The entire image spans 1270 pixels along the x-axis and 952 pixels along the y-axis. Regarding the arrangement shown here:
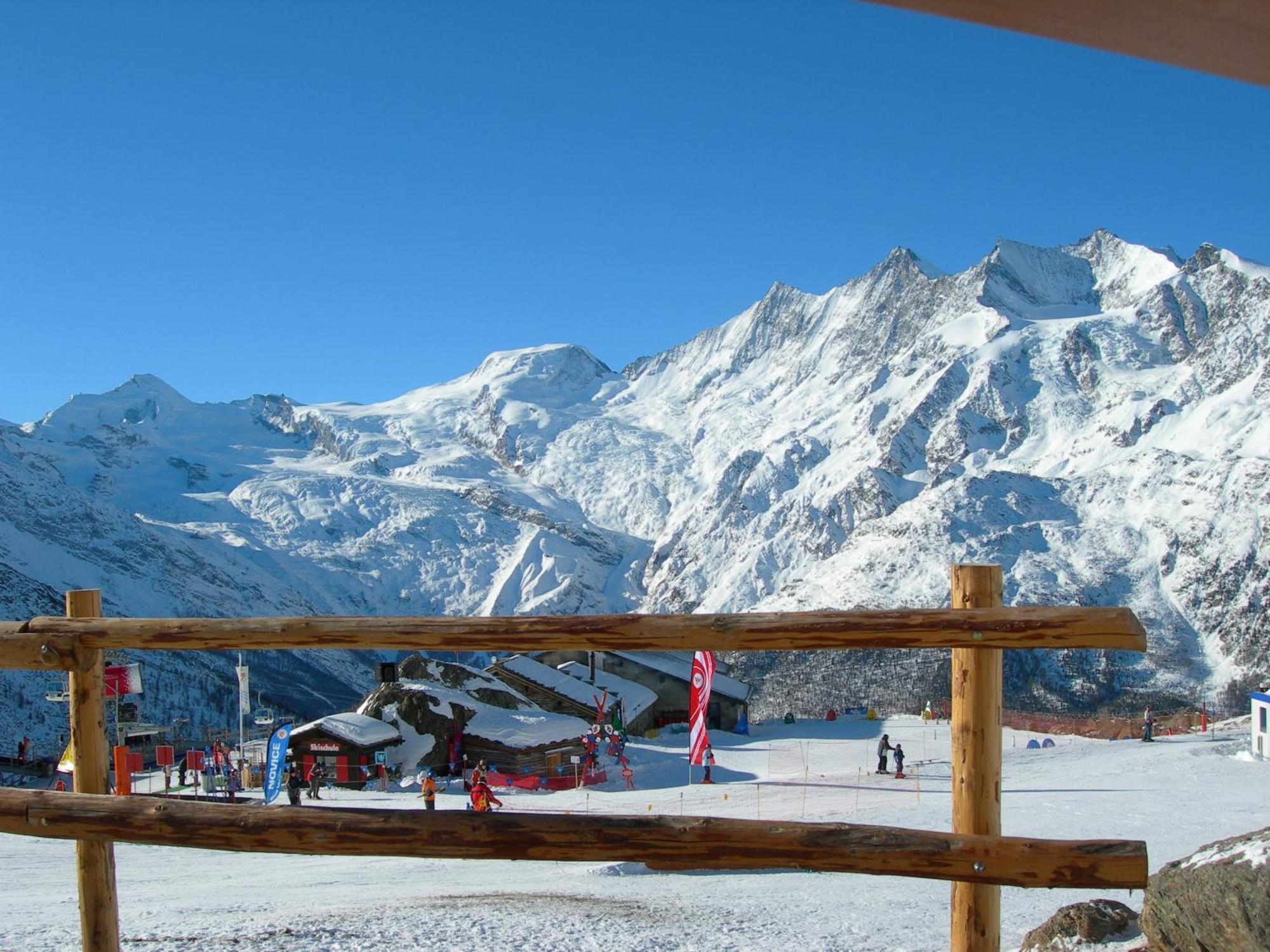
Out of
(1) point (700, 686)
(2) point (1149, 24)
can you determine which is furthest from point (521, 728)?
(2) point (1149, 24)

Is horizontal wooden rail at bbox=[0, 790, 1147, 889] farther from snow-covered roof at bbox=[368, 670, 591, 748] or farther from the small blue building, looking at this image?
snow-covered roof at bbox=[368, 670, 591, 748]

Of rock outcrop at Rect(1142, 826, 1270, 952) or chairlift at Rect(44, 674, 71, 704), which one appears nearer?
rock outcrop at Rect(1142, 826, 1270, 952)

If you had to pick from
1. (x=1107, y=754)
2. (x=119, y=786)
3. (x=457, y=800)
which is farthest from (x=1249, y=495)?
(x=119, y=786)

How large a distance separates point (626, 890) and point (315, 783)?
1825 centimetres

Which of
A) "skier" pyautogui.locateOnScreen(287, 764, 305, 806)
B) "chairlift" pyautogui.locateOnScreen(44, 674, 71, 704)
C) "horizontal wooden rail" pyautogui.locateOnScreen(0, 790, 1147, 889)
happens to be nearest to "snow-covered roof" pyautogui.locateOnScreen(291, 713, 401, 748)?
"skier" pyautogui.locateOnScreen(287, 764, 305, 806)

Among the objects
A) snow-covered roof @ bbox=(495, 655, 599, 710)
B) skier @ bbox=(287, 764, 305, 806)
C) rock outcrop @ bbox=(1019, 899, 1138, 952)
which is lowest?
snow-covered roof @ bbox=(495, 655, 599, 710)

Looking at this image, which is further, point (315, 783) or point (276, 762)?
point (315, 783)

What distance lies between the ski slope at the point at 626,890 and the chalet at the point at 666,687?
3322 cm

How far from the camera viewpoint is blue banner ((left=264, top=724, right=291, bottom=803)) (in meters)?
25.2

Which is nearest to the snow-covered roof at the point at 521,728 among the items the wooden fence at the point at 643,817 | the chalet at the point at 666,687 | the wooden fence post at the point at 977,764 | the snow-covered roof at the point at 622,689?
the snow-covered roof at the point at 622,689

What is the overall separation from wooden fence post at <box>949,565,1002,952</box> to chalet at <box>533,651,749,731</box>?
5446 cm

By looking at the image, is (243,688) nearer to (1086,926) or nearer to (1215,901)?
(1086,926)

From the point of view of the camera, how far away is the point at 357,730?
36.0 metres

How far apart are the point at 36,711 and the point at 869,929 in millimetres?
86794
